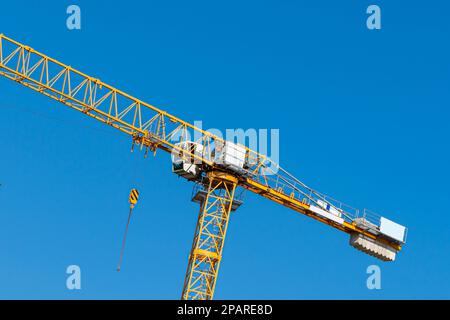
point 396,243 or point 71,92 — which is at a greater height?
point 71,92

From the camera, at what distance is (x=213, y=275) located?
257 feet

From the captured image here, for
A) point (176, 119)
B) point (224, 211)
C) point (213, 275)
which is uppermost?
point (176, 119)

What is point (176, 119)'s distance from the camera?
80.1m
